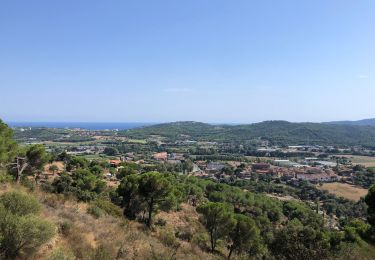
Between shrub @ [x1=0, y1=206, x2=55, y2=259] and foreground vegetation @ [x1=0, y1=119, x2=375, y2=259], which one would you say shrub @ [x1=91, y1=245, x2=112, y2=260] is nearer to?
foreground vegetation @ [x1=0, y1=119, x2=375, y2=259]

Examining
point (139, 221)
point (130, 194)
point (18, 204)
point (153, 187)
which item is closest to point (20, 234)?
point (18, 204)

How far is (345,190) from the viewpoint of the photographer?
67312mm

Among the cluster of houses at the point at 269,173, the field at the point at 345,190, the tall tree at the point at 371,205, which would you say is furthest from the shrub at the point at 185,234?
the cluster of houses at the point at 269,173

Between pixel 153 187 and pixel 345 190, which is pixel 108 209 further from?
pixel 345 190

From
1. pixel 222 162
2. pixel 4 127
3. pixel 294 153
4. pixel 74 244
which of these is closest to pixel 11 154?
pixel 4 127

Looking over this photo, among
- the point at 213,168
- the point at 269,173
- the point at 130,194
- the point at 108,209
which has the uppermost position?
the point at 108,209

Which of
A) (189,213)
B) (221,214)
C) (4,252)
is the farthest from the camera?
(189,213)

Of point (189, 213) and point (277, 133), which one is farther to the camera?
point (277, 133)

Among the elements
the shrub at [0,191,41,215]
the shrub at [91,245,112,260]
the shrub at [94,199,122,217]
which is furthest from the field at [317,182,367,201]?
the shrub at [0,191,41,215]

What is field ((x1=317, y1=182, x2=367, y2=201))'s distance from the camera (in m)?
61.9

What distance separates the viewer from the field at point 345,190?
2435 inches

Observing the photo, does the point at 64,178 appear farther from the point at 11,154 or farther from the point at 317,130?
the point at 317,130

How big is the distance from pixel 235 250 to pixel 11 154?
1505cm

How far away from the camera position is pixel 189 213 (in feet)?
87.7
